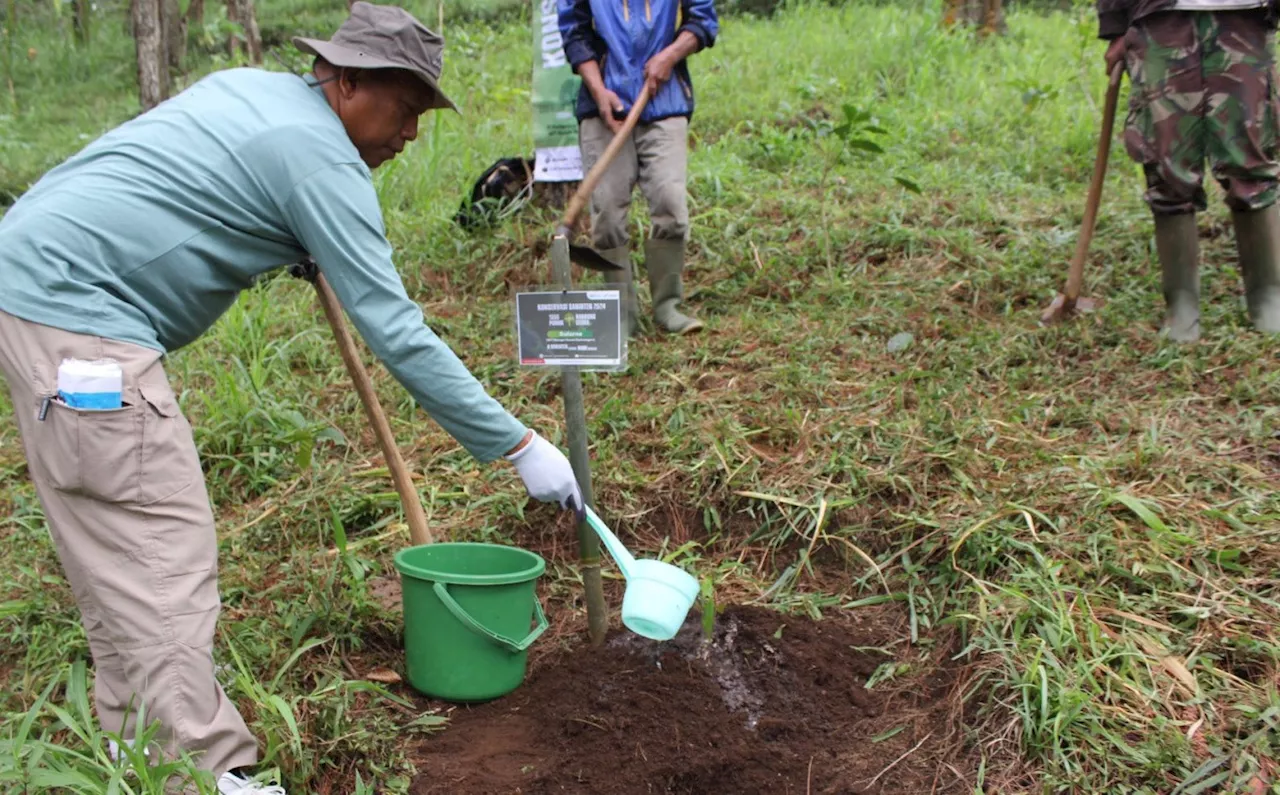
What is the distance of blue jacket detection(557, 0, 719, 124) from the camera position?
13.0 ft

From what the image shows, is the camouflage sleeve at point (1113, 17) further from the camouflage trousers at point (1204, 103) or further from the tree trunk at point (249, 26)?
the tree trunk at point (249, 26)

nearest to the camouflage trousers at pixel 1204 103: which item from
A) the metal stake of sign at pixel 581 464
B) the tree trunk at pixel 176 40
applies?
the metal stake of sign at pixel 581 464

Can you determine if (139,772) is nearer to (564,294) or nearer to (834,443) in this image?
(564,294)

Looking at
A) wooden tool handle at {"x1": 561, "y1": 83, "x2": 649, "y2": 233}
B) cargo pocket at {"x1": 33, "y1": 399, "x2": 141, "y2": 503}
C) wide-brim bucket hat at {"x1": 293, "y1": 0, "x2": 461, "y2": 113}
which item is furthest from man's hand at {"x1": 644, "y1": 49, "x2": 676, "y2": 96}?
cargo pocket at {"x1": 33, "y1": 399, "x2": 141, "y2": 503}

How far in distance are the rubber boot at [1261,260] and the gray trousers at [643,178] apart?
199 cm

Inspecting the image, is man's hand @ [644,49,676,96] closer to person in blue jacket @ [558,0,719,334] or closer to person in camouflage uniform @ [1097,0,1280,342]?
person in blue jacket @ [558,0,719,334]

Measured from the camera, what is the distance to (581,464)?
2.59m

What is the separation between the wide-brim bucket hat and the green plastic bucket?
110cm

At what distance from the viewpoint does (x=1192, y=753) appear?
2012mm

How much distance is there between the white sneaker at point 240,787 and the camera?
6.56 ft

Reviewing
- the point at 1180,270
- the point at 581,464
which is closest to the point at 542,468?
the point at 581,464

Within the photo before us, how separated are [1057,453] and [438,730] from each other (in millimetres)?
1908

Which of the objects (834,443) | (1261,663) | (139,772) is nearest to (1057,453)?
(834,443)

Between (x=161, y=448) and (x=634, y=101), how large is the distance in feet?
8.43
